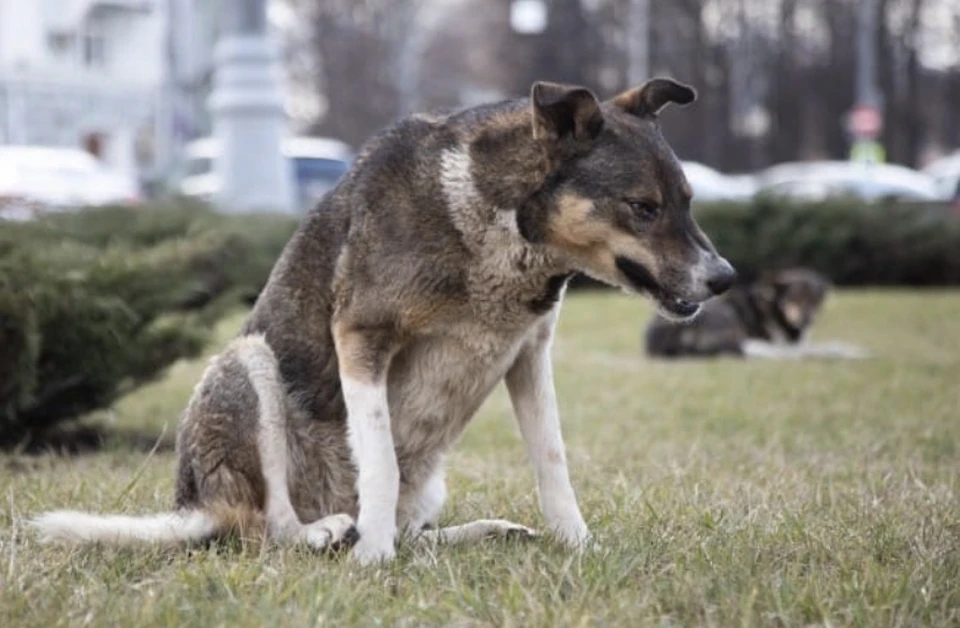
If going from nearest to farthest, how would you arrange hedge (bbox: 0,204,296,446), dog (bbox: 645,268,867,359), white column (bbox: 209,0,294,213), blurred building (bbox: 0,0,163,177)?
hedge (bbox: 0,204,296,446) → dog (bbox: 645,268,867,359) → white column (bbox: 209,0,294,213) → blurred building (bbox: 0,0,163,177)

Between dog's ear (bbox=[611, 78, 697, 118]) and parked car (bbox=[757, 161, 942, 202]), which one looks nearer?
dog's ear (bbox=[611, 78, 697, 118])

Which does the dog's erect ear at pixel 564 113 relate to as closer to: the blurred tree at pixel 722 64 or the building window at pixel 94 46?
the building window at pixel 94 46

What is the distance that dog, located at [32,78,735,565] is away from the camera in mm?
4781

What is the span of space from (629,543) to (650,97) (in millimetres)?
1445

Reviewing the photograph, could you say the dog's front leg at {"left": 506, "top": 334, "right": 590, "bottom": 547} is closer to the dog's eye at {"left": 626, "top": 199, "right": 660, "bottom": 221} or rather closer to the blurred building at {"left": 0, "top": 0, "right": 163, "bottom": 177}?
the dog's eye at {"left": 626, "top": 199, "right": 660, "bottom": 221}

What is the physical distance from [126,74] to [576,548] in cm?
4524

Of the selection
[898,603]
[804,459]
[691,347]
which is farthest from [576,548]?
[691,347]

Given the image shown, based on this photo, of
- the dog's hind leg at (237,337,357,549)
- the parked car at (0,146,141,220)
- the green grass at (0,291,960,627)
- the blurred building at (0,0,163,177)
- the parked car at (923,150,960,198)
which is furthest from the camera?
the blurred building at (0,0,163,177)

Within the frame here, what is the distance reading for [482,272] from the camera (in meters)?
4.85

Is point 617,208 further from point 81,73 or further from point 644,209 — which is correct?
point 81,73

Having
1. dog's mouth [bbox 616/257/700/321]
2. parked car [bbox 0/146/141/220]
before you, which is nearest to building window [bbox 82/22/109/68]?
parked car [bbox 0/146/141/220]

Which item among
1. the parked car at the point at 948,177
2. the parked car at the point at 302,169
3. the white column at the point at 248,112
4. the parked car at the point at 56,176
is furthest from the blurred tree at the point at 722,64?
the white column at the point at 248,112

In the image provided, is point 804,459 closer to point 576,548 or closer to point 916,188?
point 576,548

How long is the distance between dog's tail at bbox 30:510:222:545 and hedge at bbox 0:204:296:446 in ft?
8.19
